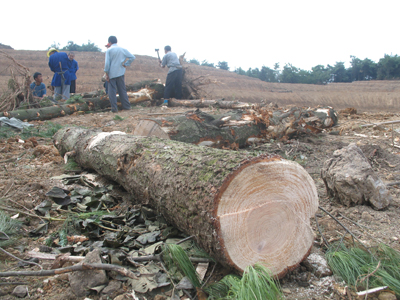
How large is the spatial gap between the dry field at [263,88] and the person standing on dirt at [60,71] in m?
4.90

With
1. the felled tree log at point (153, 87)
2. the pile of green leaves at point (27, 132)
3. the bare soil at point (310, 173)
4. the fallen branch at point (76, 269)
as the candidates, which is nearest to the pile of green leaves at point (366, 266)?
the bare soil at point (310, 173)

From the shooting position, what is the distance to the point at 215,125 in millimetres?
4406

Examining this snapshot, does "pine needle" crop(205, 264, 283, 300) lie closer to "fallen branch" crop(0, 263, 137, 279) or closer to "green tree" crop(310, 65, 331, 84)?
"fallen branch" crop(0, 263, 137, 279)

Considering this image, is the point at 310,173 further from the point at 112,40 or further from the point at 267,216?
the point at 112,40

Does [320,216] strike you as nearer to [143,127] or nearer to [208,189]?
[208,189]

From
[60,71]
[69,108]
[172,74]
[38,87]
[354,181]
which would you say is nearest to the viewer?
[354,181]

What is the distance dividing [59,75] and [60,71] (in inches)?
6.1

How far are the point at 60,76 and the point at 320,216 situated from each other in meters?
8.90

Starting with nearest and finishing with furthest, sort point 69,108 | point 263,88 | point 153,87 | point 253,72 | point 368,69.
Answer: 1. point 69,108
2. point 153,87
3. point 263,88
4. point 368,69
5. point 253,72

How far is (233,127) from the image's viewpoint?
180 inches

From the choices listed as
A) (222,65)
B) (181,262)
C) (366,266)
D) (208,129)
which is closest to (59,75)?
(208,129)

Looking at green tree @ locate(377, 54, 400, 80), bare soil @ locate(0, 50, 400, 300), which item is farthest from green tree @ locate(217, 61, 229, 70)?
bare soil @ locate(0, 50, 400, 300)

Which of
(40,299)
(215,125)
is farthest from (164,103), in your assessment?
(40,299)

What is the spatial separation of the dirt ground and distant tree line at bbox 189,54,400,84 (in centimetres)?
1404
